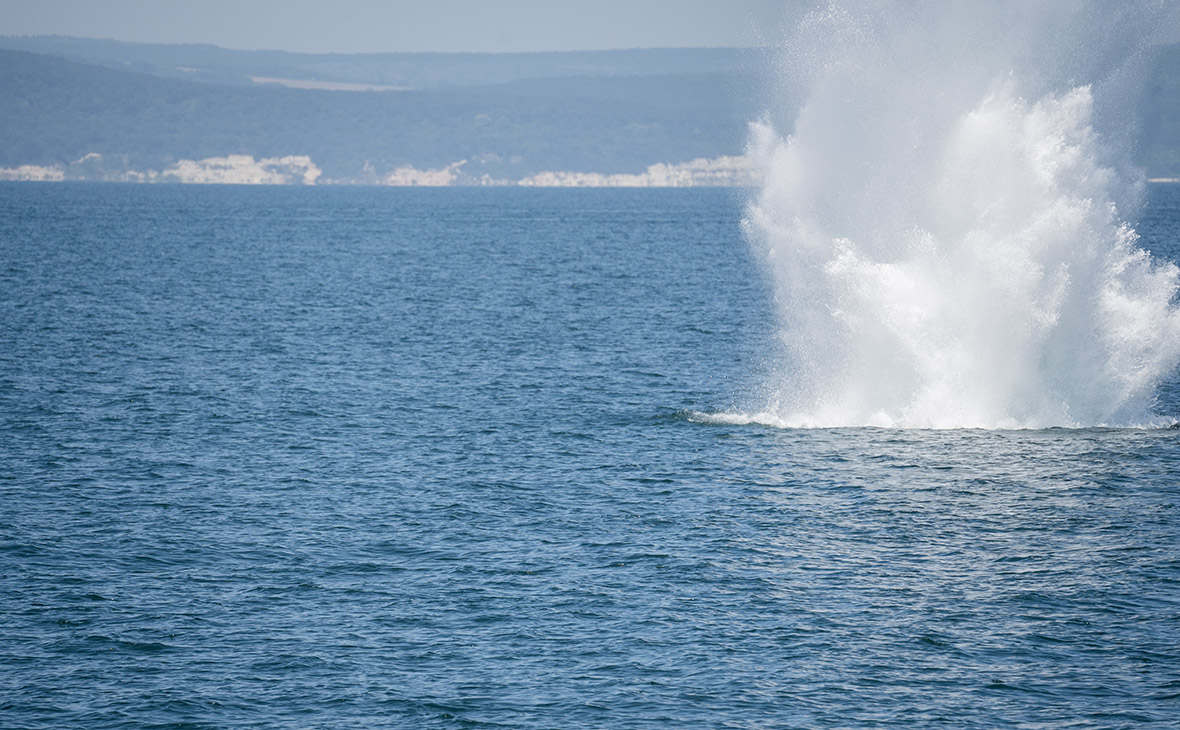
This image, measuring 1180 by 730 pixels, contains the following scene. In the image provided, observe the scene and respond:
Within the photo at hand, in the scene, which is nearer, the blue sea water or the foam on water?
the blue sea water

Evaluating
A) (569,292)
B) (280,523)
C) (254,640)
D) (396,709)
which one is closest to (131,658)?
(254,640)

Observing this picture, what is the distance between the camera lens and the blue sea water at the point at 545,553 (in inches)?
797

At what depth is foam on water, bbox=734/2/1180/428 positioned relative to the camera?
122 feet

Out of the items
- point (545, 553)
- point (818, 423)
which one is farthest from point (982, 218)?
point (545, 553)

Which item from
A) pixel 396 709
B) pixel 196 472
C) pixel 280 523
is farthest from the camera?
pixel 196 472

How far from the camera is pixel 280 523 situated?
30.1m

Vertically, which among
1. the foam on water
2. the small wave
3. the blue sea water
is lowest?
the blue sea water

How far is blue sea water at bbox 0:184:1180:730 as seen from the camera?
20234mm

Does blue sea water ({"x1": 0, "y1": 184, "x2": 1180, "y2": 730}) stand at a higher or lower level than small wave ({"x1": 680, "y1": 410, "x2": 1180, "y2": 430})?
lower

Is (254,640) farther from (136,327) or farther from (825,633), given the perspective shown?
(136,327)

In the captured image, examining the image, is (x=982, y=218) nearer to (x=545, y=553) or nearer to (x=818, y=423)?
(x=818, y=423)

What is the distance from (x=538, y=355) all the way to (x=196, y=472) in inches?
937

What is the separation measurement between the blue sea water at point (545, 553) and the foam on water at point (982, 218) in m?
2.28

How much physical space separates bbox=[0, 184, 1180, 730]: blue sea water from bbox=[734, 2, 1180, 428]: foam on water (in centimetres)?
228
